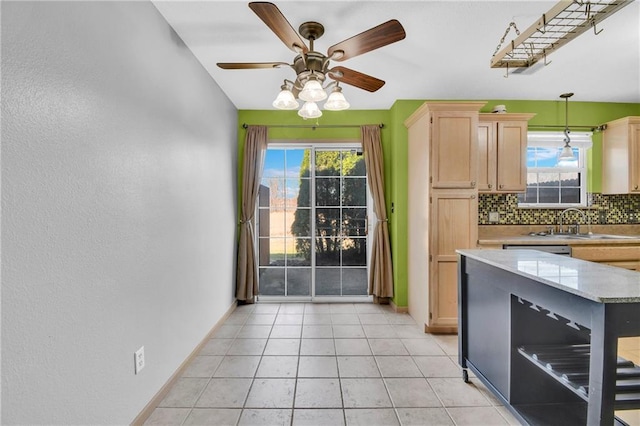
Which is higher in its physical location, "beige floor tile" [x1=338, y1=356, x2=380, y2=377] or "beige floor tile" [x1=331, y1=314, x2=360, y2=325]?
"beige floor tile" [x1=331, y1=314, x2=360, y2=325]

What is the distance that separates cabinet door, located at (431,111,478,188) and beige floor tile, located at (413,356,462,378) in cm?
157

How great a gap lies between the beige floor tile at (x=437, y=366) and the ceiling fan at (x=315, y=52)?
82.9 inches

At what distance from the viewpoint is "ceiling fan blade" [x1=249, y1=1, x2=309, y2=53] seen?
1.41 meters

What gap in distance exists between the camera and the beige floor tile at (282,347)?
2666 mm

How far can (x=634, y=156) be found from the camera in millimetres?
3475

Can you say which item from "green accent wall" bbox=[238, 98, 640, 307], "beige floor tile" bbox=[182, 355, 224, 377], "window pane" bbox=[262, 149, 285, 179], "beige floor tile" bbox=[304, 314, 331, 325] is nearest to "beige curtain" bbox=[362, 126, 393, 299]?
"green accent wall" bbox=[238, 98, 640, 307]

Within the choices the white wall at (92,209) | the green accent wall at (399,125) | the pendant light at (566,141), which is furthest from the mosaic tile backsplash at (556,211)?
the white wall at (92,209)

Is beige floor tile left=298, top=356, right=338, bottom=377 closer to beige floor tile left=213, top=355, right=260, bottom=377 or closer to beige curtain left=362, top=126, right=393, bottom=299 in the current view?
beige floor tile left=213, top=355, right=260, bottom=377

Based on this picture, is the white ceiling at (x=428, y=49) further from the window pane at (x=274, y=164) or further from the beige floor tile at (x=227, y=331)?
the beige floor tile at (x=227, y=331)

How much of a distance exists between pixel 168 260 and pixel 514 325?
2229mm

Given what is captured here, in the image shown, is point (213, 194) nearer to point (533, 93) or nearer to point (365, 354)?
point (365, 354)

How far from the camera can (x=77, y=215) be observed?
134cm

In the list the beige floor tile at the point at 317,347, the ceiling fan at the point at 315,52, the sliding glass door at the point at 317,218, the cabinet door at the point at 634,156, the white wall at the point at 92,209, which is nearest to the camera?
the white wall at the point at 92,209

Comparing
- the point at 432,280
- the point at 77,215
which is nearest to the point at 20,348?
the point at 77,215
